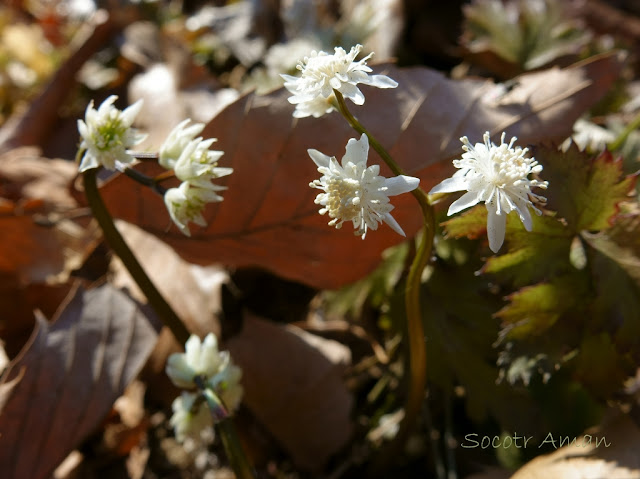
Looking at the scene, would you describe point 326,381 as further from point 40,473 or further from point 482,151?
point 482,151

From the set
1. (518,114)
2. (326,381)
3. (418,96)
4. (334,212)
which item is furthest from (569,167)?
(326,381)

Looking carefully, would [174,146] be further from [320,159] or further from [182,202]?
[320,159]

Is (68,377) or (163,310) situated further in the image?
(68,377)

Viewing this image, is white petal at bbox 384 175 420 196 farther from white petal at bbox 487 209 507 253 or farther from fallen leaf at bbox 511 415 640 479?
fallen leaf at bbox 511 415 640 479

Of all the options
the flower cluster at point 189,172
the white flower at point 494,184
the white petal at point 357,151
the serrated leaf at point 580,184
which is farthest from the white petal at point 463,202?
the flower cluster at point 189,172

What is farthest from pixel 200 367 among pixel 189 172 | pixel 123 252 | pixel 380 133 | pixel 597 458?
pixel 597 458

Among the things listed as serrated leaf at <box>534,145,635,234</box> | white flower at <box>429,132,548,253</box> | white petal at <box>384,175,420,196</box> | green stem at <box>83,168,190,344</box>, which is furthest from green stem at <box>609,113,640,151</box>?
green stem at <box>83,168,190,344</box>
